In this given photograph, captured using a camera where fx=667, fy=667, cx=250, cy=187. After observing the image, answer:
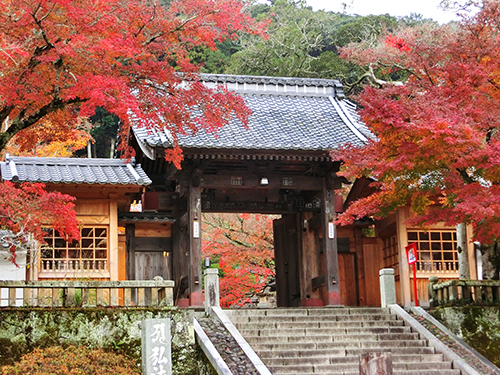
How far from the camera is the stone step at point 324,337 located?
45.3ft

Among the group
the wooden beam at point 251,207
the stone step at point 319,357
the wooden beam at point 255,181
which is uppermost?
the wooden beam at point 255,181

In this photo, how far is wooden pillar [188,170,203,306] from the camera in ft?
55.4

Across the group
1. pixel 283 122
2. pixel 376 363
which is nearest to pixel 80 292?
pixel 376 363

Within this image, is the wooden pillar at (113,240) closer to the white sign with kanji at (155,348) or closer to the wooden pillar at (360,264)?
the white sign with kanji at (155,348)

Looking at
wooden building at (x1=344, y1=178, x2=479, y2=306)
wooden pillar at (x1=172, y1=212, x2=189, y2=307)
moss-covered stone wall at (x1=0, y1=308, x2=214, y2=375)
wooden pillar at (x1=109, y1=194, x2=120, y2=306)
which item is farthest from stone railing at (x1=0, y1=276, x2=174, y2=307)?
wooden building at (x1=344, y1=178, x2=479, y2=306)

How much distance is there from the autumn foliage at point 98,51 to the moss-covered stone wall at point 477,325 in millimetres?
7294

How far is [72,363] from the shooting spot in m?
11.7

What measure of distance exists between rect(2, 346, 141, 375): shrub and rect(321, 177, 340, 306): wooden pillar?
6.59 m

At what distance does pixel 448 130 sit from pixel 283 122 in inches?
310

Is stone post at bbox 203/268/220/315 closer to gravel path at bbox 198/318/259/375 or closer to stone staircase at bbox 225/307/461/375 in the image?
stone staircase at bbox 225/307/461/375

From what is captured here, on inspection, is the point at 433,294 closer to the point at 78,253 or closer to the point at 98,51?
the point at 78,253

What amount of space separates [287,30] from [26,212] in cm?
2554

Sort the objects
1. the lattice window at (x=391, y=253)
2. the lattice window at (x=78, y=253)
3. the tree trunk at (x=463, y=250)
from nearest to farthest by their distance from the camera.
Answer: the tree trunk at (x=463, y=250) < the lattice window at (x=78, y=253) < the lattice window at (x=391, y=253)

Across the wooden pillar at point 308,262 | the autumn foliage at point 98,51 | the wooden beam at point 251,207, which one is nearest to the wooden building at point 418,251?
the wooden pillar at point 308,262
